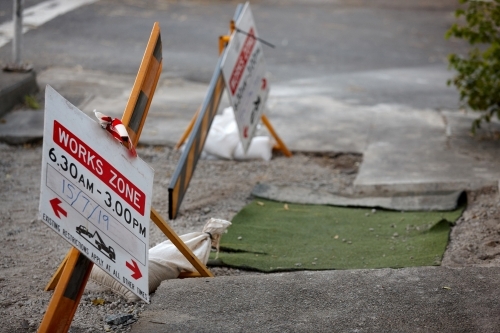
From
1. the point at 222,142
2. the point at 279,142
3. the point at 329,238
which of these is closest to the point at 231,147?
the point at 222,142

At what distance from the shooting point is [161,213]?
5.47m

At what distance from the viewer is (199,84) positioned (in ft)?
29.9

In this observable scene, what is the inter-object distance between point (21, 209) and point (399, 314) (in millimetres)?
3060

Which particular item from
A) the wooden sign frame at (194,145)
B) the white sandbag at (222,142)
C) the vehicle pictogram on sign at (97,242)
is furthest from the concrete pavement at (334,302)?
the white sandbag at (222,142)

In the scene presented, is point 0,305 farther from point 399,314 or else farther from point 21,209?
point 399,314

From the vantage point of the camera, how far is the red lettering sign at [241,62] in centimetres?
598

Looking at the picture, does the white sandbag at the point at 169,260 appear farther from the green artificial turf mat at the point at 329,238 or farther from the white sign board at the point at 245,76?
the white sign board at the point at 245,76

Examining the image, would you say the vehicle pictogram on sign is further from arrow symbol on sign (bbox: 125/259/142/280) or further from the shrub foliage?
the shrub foliage

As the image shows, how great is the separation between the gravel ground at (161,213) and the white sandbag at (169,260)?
73 millimetres

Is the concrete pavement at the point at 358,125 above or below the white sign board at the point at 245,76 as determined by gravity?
below

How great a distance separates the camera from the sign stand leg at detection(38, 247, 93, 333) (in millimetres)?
3006

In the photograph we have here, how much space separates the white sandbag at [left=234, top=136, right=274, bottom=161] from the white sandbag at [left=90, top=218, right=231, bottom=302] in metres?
2.49

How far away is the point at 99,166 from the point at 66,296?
1.84 ft

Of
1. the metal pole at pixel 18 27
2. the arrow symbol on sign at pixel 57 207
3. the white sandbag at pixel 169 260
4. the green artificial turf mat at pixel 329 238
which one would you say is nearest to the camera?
the arrow symbol on sign at pixel 57 207
